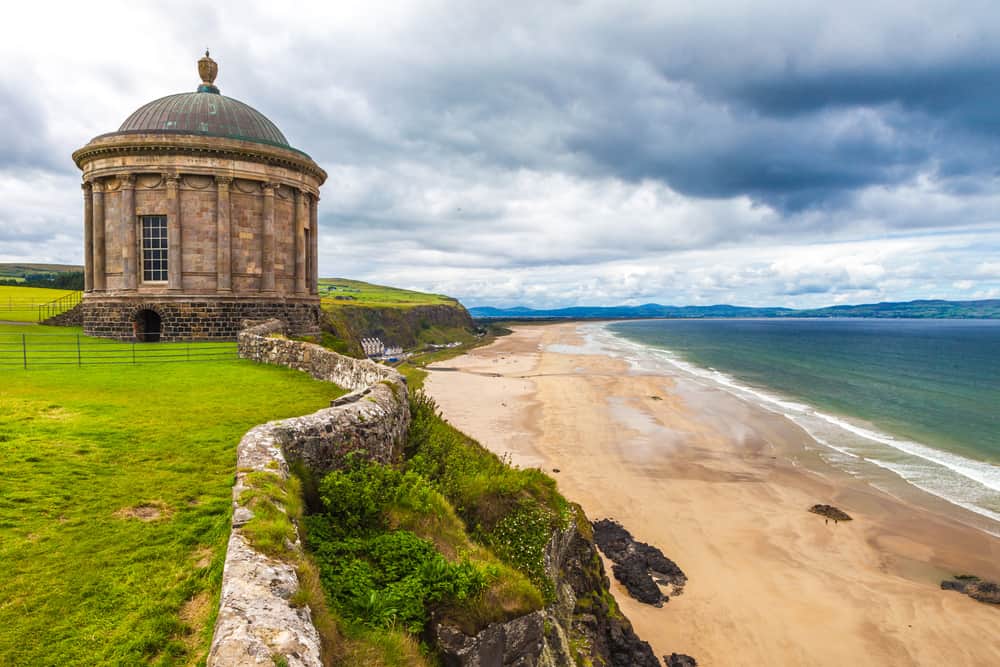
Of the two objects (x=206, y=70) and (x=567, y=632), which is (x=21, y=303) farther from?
(x=567, y=632)

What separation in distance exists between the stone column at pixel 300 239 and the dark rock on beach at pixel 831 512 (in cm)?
2783

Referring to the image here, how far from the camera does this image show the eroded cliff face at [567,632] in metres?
6.56

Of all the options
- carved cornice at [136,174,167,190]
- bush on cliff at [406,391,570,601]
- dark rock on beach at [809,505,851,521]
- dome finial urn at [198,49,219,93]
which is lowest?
dark rock on beach at [809,505,851,521]

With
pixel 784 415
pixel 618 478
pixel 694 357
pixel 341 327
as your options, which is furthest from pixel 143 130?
pixel 694 357

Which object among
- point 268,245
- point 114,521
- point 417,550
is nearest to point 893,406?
point 268,245

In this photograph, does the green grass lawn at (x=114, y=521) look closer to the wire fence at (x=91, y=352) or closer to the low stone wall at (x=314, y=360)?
the low stone wall at (x=314, y=360)

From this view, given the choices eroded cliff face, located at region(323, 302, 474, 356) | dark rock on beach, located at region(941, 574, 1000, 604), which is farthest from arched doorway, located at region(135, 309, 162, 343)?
dark rock on beach, located at region(941, 574, 1000, 604)

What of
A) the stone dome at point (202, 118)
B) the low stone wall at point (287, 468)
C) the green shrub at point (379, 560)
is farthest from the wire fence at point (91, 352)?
the green shrub at point (379, 560)

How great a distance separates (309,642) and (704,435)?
32173mm

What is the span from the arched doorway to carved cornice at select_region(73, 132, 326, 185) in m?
8.21

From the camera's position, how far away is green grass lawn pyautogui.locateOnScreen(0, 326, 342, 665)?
4.88 metres

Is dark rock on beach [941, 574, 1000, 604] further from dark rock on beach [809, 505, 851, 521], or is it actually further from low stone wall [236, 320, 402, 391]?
low stone wall [236, 320, 402, 391]

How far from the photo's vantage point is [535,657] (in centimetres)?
739

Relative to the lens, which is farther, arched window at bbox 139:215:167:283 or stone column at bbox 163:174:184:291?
arched window at bbox 139:215:167:283
